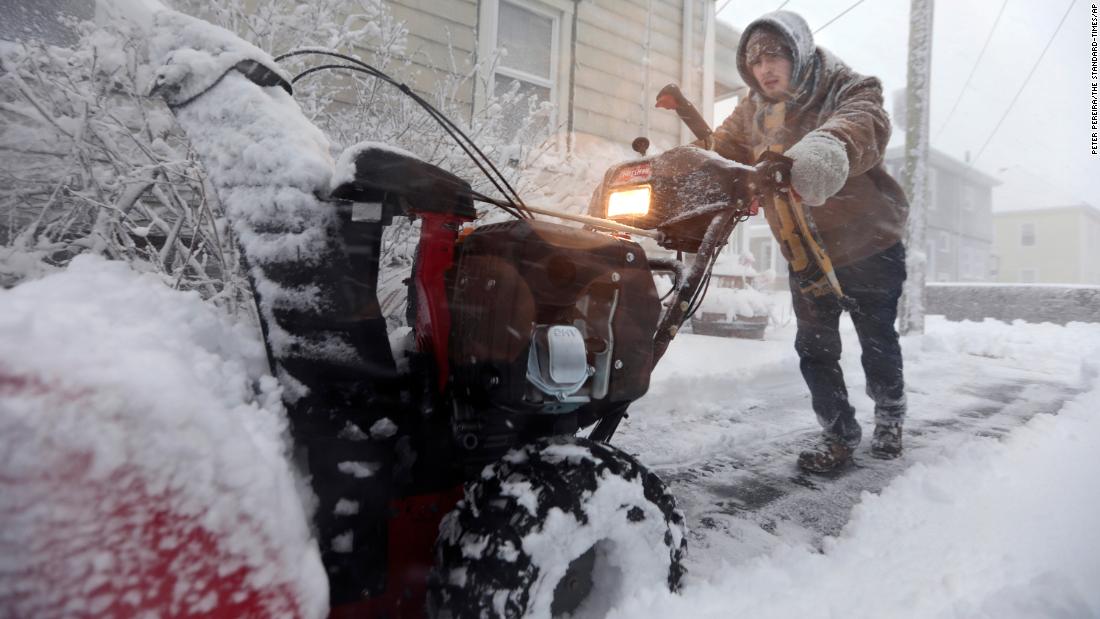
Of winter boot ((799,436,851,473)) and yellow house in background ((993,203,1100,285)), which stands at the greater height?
yellow house in background ((993,203,1100,285))

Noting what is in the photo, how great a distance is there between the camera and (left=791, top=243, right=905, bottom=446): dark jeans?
2938mm

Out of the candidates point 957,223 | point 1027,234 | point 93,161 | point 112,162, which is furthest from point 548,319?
point 1027,234

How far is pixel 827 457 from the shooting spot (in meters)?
2.83

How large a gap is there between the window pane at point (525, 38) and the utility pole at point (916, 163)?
660 cm

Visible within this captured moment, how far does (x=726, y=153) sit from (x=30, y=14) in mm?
4077

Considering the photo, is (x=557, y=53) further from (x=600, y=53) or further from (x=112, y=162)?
(x=112, y=162)

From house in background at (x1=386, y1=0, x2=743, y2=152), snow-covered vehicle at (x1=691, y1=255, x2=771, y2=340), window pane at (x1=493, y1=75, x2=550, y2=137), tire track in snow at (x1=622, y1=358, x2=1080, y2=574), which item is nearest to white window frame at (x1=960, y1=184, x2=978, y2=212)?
snow-covered vehicle at (x1=691, y1=255, x2=771, y2=340)

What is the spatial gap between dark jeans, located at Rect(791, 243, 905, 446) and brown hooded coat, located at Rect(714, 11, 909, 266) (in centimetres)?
11

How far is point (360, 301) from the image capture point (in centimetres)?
105

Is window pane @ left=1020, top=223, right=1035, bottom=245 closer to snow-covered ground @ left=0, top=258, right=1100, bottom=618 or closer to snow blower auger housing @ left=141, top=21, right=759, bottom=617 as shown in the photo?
snow-covered ground @ left=0, top=258, right=1100, bottom=618

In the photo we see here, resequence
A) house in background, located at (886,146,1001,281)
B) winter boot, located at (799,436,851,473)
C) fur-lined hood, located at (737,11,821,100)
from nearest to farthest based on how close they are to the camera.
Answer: fur-lined hood, located at (737,11,821,100) < winter boot, located at (799,436,851,473) < house in background, located at (886,146,1001,281)

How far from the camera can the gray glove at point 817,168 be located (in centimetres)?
179

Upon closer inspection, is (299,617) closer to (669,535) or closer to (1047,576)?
(669,535)

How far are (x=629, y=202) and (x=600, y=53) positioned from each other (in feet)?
17.2
